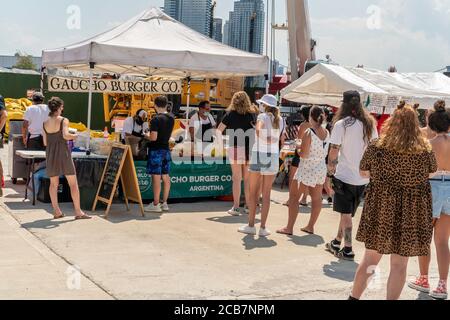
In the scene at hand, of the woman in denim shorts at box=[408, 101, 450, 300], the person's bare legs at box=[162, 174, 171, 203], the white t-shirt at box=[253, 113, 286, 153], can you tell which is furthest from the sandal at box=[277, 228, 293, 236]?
the woman in denim shorts at box=[408, 101, 450, 300]

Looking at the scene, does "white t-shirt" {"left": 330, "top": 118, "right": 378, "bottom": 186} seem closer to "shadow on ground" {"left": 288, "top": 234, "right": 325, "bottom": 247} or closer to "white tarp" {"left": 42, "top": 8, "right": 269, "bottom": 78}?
"shadow on ground" {"left": 288, "top": 234, "right": 325, "bottom": 247}

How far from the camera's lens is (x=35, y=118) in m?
10.0

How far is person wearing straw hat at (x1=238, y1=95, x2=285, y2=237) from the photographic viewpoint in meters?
7.43

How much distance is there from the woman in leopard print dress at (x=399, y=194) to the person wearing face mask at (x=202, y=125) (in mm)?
6383

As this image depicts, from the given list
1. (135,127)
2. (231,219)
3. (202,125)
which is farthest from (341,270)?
(202,125)

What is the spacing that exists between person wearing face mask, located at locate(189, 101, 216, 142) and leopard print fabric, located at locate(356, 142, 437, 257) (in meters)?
6.40

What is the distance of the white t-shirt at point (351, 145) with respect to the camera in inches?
246

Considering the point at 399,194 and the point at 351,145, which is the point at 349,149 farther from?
the point at 399,194

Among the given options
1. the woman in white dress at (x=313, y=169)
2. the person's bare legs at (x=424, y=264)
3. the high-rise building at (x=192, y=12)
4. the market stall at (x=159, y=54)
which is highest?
the high-rise building at (x=192, y=12)

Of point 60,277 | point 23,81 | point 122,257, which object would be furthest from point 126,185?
point 23,81

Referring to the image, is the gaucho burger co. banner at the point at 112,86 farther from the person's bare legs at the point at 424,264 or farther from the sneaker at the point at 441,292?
the sneaker at the point at 441,292

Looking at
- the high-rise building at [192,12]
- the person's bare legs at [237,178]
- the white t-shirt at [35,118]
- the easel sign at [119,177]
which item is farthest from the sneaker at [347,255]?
the high-rise building at [192,12]

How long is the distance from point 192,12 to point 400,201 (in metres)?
27.3

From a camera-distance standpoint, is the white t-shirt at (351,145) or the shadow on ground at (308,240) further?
the shadow on ground at (308,240)
